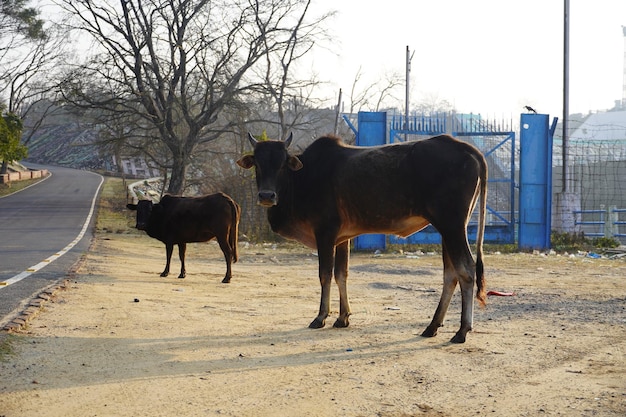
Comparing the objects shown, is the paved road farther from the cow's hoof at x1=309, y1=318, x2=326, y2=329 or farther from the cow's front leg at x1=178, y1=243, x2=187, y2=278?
the cow's hoof at x1=309, y1=318, x2=326, y2=329

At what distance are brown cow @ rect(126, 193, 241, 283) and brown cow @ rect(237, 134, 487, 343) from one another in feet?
16.5

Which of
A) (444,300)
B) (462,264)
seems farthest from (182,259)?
(462,264)

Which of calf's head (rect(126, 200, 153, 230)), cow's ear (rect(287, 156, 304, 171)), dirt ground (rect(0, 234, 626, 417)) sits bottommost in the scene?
dirt ground (rect(0, 234, 626, 417))

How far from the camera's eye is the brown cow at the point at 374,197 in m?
8.16

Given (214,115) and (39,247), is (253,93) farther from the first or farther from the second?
(39,247)

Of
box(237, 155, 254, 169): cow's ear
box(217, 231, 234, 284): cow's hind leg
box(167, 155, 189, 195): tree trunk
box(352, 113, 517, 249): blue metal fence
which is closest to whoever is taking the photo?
box(237, 155, 254, 169): cow's ear

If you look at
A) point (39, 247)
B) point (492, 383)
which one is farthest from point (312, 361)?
point (39, 247)

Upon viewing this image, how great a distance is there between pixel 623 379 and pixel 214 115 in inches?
1155

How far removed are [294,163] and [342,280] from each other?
4.77 ft

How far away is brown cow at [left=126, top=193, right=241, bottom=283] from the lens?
14.4 meters

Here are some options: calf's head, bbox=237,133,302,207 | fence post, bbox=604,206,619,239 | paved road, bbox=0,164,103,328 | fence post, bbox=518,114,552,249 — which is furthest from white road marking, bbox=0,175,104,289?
fence post, bbox=604,206,619,239

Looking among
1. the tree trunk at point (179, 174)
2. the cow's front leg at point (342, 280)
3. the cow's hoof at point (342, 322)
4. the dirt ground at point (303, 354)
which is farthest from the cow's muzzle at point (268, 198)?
the tree trunk at point (179, 174)

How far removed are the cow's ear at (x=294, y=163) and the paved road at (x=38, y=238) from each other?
11.1 ft

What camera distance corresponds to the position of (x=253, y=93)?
3416 centimetres
